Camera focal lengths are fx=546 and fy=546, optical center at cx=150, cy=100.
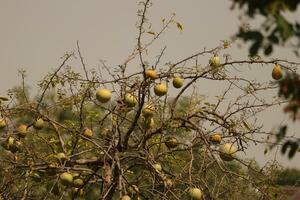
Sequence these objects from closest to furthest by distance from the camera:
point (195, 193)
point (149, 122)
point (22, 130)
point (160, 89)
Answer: point (195, 193) < point (160, 89) < point (149, 122) < point (22, 130)

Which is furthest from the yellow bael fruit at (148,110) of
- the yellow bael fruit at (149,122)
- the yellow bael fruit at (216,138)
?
the yellow bael fruit at (216,138)

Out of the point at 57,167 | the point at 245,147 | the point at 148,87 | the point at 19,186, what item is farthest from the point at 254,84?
the point at 19,186

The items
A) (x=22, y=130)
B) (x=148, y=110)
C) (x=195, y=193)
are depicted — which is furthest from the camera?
(x=22, y=130)

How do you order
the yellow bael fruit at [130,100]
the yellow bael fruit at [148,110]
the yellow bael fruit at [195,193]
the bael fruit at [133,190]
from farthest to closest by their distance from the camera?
the yellow bael fruit at [148,110] < the yellow bael fruit at [130,100] < the bael fruit at [133,190] < the yellow bael fruit at [195,193]

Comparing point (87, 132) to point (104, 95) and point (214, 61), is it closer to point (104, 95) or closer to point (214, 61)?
point (104, 95)

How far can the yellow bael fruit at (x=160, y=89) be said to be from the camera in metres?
4.61

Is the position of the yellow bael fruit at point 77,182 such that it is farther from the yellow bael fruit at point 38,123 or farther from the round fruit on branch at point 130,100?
the round fruit on branch at point 130,100

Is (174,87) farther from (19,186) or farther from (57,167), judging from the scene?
(19,186)

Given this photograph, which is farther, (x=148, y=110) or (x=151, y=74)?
(x=148, y=110)

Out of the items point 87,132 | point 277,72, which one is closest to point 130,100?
point 87,132

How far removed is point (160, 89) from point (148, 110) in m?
0.24

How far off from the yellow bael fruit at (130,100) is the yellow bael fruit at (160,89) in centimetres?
20

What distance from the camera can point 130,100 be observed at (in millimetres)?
4594

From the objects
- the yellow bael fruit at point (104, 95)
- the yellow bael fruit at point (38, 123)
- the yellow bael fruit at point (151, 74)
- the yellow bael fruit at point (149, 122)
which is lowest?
the yellow bael fruit at point (38, 123)
